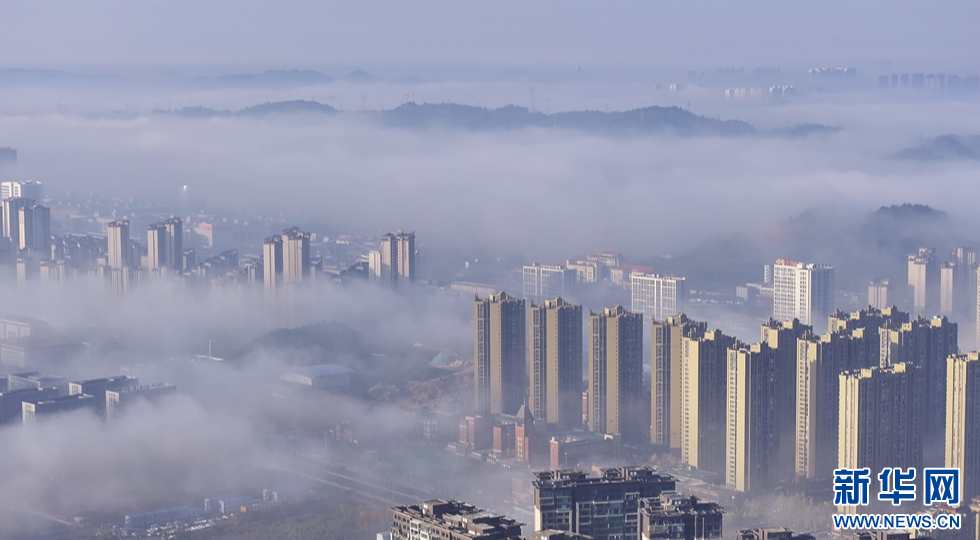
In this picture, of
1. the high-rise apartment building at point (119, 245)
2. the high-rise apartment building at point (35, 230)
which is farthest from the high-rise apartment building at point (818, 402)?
the high-rise apartment building at point (35, 230)

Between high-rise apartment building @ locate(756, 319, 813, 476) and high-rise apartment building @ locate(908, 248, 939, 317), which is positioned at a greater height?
high-rise apartment building @ locate(908, 248, 939, 317)

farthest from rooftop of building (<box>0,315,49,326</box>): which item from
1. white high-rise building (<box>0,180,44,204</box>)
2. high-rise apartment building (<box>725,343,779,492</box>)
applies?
high-rise apartment building (<box>725,343,779,492</box>)

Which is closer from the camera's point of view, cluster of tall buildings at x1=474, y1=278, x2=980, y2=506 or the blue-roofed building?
cluster of tall buildings at x1=474, y1=278, x2=980, y2=506

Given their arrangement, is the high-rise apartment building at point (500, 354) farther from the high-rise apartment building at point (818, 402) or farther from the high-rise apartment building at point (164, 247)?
the high-rise apartment building at point (164, 247)

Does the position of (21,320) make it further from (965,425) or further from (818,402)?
(965,425)

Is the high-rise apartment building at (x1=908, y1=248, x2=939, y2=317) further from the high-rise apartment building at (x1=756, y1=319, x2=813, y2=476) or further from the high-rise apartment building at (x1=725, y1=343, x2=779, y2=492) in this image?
the high-rise apartment building at (x1=725, y1=343, x2=779, y2=492)

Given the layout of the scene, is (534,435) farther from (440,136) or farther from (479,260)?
(440,136)

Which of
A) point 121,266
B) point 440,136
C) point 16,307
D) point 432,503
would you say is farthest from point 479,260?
point 432,503
